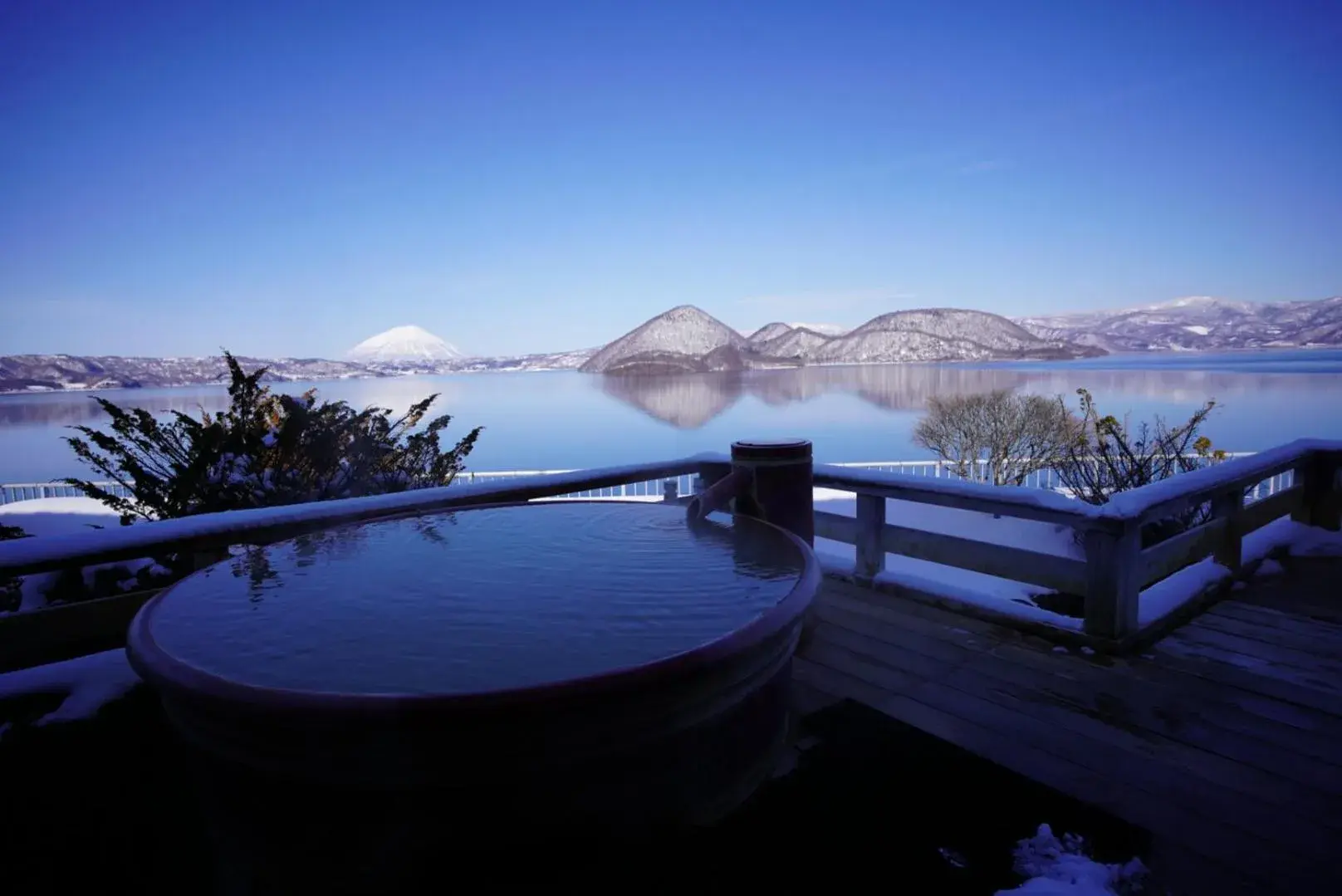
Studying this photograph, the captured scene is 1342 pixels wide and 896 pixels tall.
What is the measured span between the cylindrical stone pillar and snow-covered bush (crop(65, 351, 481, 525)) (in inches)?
123

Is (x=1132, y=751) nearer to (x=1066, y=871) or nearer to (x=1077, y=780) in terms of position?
(x=1077, y=780)

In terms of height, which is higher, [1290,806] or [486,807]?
[486,807]

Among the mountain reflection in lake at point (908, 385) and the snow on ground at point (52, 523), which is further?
the mountain reflection in lake at point (908, 385)

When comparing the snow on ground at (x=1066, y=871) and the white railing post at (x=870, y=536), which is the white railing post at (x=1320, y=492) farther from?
the snow on ground at (x=1066, y=871)

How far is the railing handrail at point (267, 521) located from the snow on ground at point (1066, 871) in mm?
2195

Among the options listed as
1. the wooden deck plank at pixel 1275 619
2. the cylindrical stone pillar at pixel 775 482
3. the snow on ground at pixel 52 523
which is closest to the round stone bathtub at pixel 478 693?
the cylindrical stone pillar at pixel 775 482

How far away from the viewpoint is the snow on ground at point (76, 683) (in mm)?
1954

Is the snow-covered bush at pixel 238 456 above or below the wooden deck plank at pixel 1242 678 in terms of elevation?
above

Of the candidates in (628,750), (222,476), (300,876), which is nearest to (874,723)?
(628,750)

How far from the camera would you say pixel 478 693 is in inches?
38.7

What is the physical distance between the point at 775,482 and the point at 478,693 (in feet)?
5.56

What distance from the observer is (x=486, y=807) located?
3.40 feet

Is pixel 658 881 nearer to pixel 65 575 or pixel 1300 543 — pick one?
pixel 65 575

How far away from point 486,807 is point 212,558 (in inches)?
76.8
